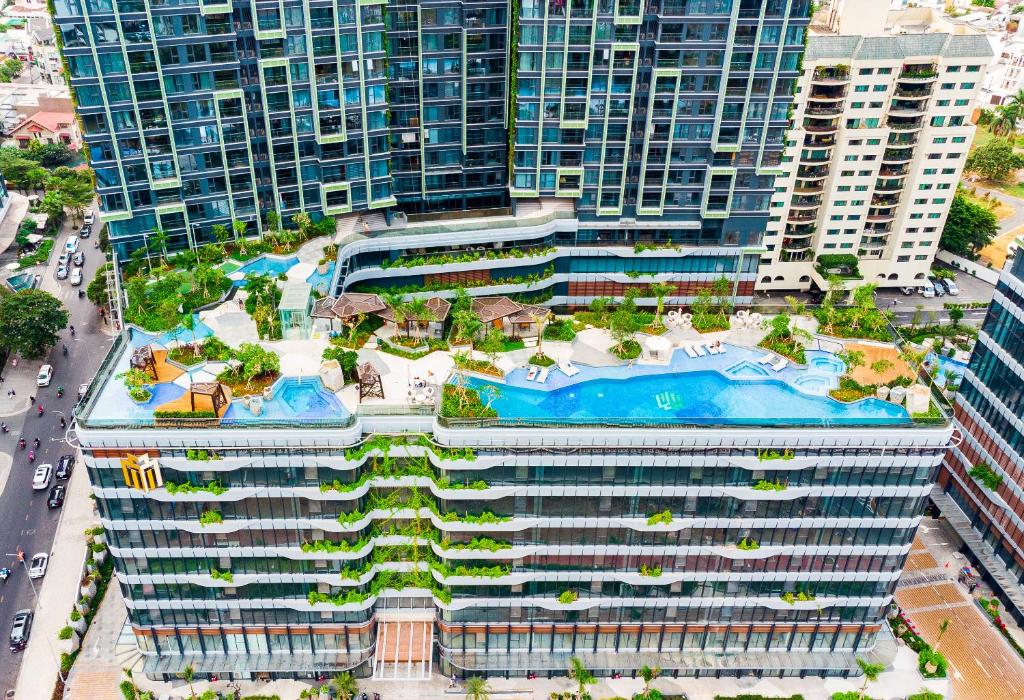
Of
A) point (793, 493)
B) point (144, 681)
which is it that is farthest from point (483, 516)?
point (144, 681)

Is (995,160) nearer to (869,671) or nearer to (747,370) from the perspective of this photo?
(747,370)

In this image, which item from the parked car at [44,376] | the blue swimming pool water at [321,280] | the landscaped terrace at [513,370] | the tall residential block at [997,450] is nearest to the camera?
the landscaped terrace at [513,370]

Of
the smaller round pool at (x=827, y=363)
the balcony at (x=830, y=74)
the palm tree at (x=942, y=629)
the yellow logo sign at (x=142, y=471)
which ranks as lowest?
the palm tree at (x=942, y=629)

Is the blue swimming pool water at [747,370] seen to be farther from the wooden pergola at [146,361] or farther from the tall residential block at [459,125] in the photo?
the wooden pergola at [146,361]

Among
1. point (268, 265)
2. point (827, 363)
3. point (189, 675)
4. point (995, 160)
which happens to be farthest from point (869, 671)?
point (995, 160)

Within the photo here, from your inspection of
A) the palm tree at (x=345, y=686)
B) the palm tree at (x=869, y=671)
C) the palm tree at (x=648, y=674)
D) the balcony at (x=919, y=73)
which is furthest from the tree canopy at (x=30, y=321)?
the balcony at (x=919, y=73)
